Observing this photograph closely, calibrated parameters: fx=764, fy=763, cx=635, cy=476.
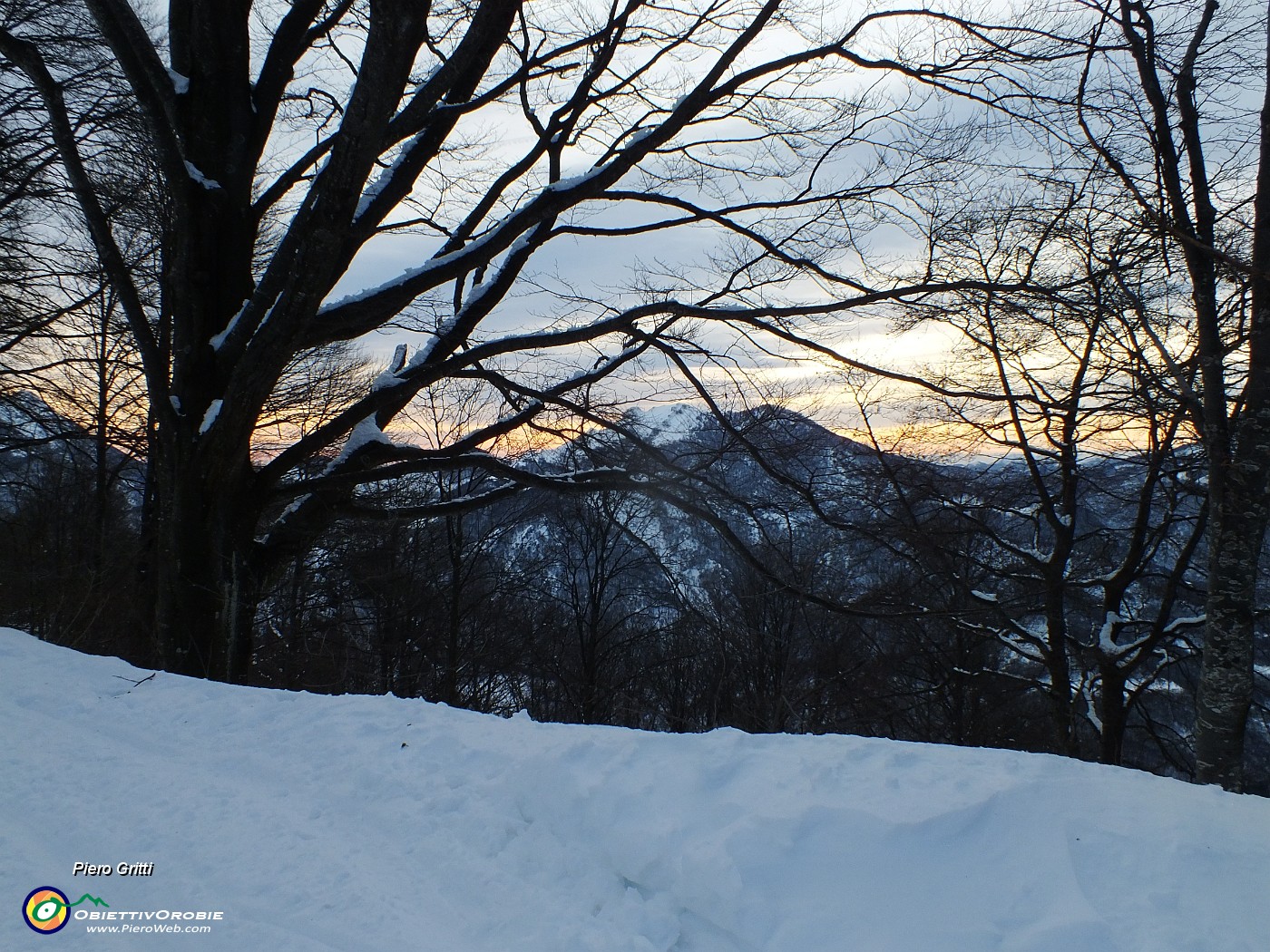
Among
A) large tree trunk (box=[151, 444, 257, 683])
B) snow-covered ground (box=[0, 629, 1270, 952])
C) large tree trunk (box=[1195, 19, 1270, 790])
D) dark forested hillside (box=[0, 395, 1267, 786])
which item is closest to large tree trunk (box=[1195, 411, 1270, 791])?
large tree trunk (box=[1195, 19, 1270, 790])

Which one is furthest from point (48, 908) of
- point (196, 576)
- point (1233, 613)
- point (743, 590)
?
point (743, 590)

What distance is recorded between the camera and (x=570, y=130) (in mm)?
8242

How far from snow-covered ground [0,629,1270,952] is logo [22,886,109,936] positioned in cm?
3

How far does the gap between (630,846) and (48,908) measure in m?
1.72

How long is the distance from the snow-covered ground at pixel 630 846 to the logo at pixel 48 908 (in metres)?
0.03

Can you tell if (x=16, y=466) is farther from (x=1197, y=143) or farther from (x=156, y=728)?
(x=1197, y=143)

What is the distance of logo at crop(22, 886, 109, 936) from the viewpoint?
83.0 inches

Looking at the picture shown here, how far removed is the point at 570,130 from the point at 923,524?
22.1 ft

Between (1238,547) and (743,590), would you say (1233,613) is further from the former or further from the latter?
(743,590)

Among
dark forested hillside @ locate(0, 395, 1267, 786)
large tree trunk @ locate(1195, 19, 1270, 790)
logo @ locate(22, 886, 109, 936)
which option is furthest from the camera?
dark forested hillside @ locate(0, 395, 1267, 786)

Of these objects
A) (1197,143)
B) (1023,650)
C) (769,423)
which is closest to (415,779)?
(769,423)

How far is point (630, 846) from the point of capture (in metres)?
2.60

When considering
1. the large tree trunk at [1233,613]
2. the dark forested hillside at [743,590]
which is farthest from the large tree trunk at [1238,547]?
the dark forested hillside at [743,590]

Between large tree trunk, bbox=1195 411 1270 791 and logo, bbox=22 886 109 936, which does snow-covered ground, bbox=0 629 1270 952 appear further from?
large tree trunk, bbox=1195 411 1270 791
